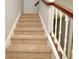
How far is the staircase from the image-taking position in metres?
3.44

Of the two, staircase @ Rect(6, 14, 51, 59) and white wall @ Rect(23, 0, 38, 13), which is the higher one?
white wall @ Rect(23, 0, 38, 13)

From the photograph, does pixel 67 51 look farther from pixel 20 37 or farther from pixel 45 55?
pixel 20 37

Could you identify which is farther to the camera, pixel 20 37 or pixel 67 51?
pixel 20 37

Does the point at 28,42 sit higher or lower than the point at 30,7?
lower

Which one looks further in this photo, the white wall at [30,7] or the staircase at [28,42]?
the white wall at [30,7]

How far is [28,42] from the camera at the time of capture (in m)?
3.95

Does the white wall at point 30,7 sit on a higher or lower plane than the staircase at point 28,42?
higher

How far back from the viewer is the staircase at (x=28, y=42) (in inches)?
135

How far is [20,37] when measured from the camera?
4012mm

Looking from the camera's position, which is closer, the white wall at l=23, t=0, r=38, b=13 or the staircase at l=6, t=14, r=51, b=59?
the staircase at l=6, t=14, r=51, b=59

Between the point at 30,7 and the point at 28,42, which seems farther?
the point at 30,7
